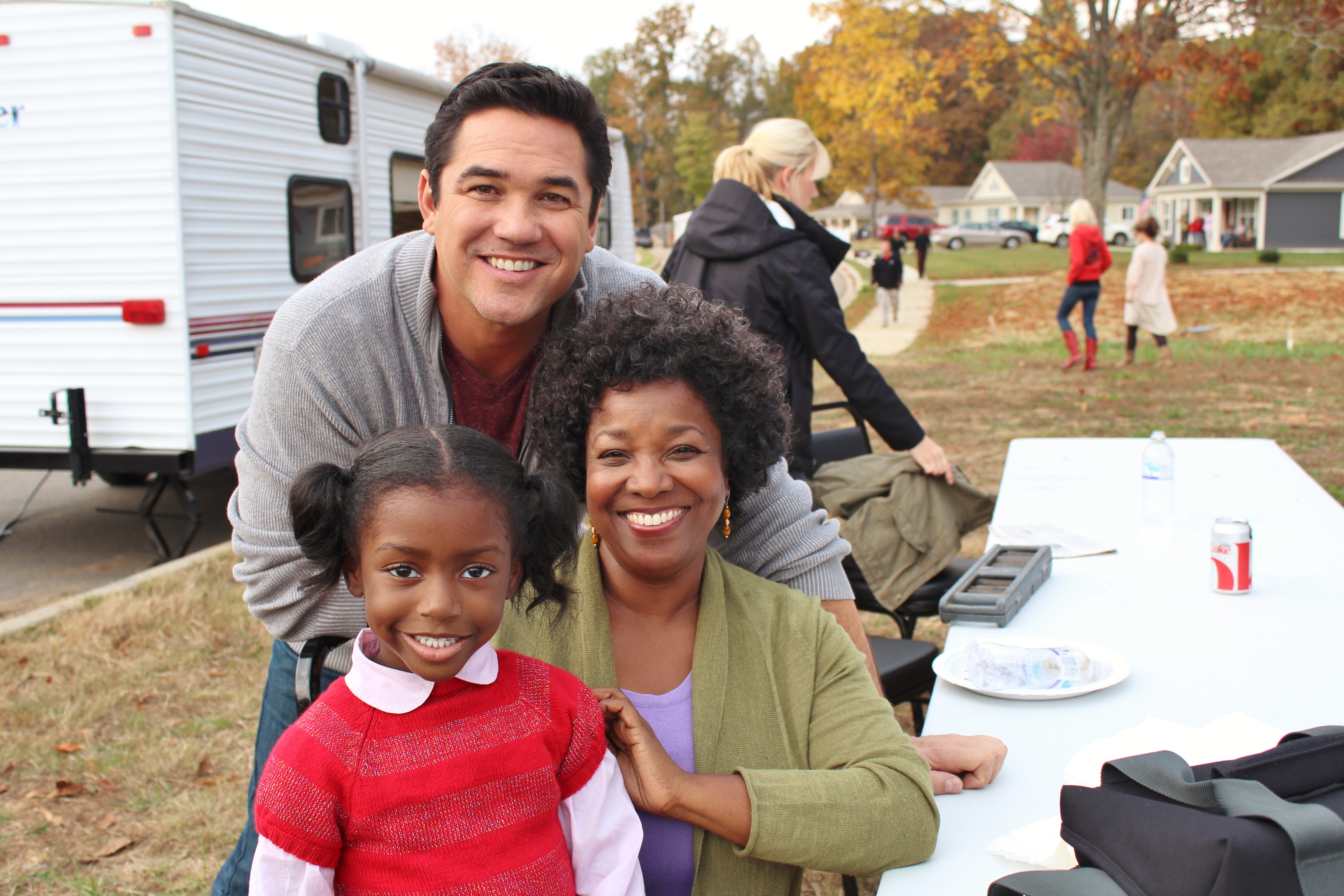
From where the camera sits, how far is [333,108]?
725 centimetres

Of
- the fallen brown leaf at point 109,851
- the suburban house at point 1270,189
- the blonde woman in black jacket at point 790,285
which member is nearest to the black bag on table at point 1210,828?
the blonde woman in black jacket at point 790,285

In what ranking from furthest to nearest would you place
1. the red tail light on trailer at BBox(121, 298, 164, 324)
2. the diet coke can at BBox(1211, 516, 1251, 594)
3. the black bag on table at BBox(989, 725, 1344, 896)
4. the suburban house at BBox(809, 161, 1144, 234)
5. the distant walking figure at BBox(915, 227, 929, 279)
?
the suburban house at BBox(809, 161, 1144, 234), the distant walking figure at BBox(915, 227, 929, 279), the red tail light on trailer at BBox(121, 298, 164, 324), the diet coke can at BBox(1211, 516, 1251, 594), the black bag on table at BBox(989, 725, 1344, 896)

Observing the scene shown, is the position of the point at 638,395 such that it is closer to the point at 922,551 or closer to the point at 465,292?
the point at 465,292

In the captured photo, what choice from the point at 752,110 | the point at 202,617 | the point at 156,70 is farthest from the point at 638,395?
the point at 752,110

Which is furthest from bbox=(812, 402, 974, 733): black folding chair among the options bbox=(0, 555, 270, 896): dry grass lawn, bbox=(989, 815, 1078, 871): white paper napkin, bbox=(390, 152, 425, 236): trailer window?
bbox=(390, 152, 425, 236): trailer window

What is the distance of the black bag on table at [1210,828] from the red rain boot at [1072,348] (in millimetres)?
12452

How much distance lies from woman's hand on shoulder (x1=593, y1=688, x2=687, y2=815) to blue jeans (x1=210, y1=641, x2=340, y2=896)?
0.74 m

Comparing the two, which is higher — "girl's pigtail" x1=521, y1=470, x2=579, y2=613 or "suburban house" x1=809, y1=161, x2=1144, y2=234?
"suburban house" x1=809, y1=161, x2=1144, y2=234

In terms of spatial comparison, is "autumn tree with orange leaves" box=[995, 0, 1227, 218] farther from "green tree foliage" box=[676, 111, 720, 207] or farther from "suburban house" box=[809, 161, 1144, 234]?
"suburban house" box=[809, 161, 1144, 234]

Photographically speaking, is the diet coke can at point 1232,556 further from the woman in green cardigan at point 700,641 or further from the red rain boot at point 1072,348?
the red rain boot at point 1072,348

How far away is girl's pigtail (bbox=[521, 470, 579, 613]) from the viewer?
1.79 m

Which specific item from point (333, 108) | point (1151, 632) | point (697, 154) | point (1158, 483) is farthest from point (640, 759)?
point (697, 154)

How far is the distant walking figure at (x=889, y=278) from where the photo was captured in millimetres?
20781

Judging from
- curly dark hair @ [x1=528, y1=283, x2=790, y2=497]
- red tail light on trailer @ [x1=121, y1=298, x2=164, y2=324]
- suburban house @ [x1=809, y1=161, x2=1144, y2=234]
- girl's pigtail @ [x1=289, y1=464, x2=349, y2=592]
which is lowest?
girl's pigtail @ [x1=289, y1=464, x2=349, y2=592]
